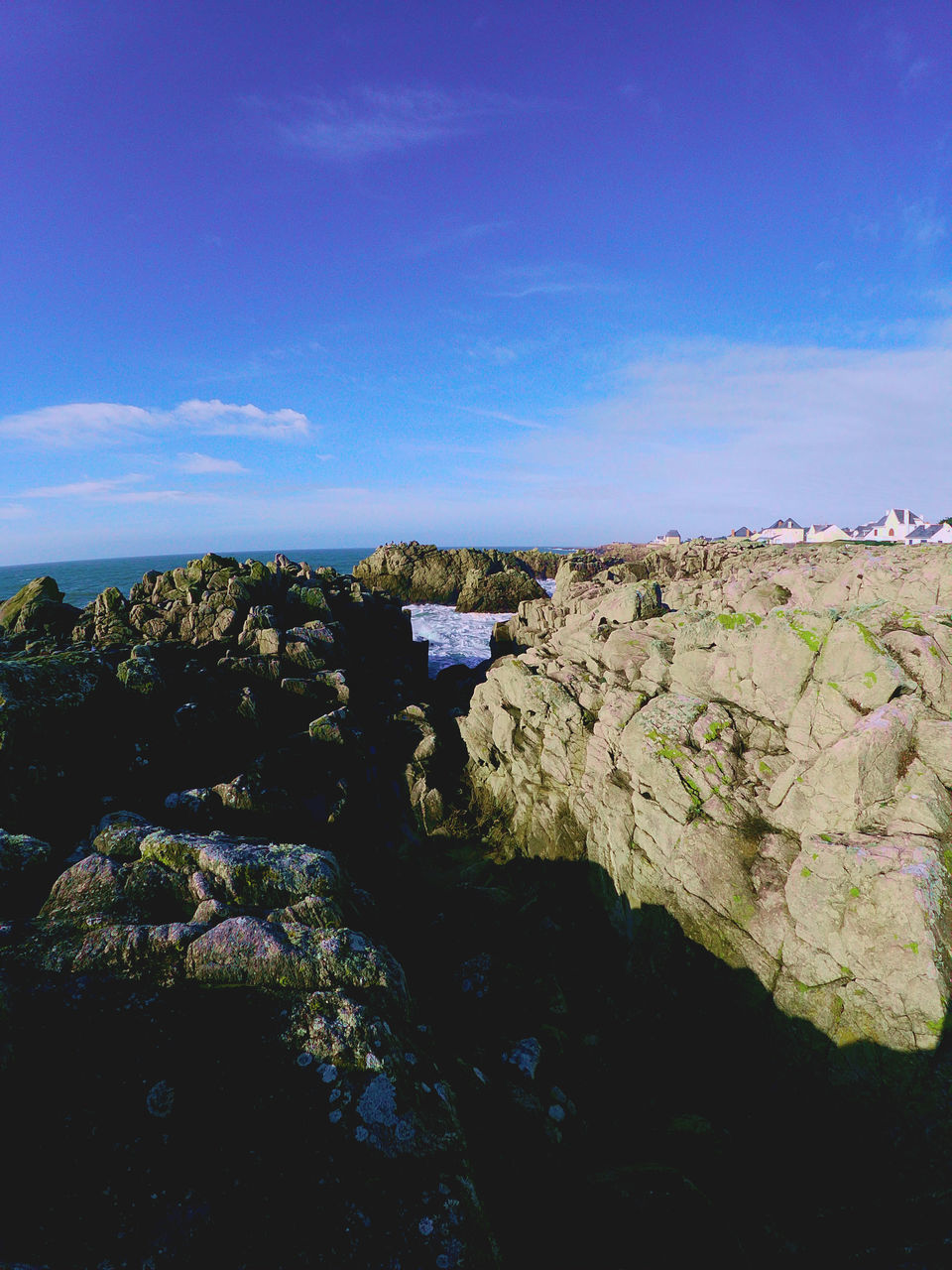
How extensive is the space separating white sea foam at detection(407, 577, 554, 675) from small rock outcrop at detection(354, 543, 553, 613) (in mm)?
2542

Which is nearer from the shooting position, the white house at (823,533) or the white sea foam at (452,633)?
the white sea foam at (452,633)

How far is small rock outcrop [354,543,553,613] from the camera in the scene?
78.5 metres

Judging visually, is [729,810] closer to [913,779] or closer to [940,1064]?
[913,779]

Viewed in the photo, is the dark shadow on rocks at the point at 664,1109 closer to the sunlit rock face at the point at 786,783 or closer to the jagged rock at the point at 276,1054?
the sunlit rock face at the point at 786,783

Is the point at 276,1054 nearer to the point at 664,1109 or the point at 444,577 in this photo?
the point at 664,1109

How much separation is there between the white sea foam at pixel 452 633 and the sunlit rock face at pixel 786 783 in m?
26.5

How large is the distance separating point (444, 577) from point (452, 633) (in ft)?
82.1

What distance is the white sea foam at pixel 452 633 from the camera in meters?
53.4

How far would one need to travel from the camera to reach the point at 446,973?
10.3m

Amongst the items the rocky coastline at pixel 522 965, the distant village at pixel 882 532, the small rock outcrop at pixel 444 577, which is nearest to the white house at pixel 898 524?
the distant village at pixel 882 532

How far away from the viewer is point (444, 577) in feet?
289

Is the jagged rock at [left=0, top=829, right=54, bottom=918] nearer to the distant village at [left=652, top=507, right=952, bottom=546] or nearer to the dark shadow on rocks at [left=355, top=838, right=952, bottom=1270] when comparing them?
the dark shadow on rocks at [left=355, top=838, right=952, bottom=1270]

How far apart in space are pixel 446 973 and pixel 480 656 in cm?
4409

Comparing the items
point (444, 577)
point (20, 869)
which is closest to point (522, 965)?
point (20, 869)
